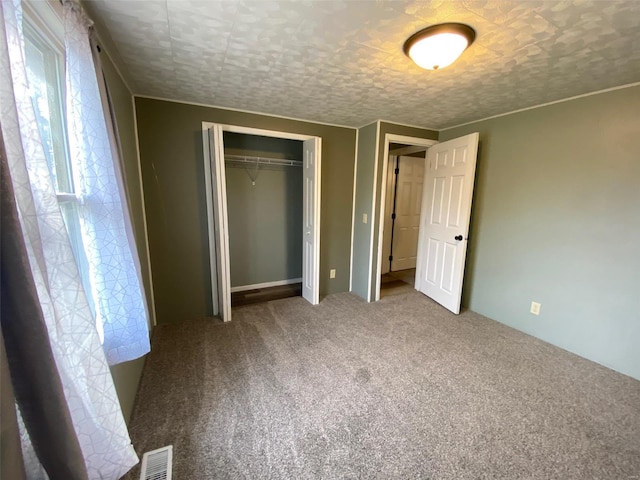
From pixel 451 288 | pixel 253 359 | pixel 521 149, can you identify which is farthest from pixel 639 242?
pixel 253 359

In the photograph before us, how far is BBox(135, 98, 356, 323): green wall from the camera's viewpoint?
8.36 feet

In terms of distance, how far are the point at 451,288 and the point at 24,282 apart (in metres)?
3.41

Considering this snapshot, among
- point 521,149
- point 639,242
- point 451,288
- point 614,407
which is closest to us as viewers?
point 614,407

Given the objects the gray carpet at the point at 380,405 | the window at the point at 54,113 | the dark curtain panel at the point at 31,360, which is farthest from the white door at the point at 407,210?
the dark curtain panel at the point at 31,360

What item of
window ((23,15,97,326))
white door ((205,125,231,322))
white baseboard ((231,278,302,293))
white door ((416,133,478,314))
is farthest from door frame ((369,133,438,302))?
window ((23,15,97,326))

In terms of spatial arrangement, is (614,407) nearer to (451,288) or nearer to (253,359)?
(451,288)

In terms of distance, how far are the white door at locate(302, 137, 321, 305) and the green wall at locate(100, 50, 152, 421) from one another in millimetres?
1718

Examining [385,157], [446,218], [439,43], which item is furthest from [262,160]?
[439,43]

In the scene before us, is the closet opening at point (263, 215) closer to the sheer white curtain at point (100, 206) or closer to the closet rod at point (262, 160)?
the closet rod at point (262, 160)

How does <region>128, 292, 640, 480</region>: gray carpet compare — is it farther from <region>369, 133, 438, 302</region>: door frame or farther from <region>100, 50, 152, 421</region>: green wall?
<region>369, 133, 438, 302</region>: door frame

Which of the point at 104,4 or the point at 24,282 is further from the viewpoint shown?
the point at 104,4

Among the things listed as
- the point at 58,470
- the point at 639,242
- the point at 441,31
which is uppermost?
the point at 441,31

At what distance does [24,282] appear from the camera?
2.05 ft

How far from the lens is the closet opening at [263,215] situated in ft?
11.6
